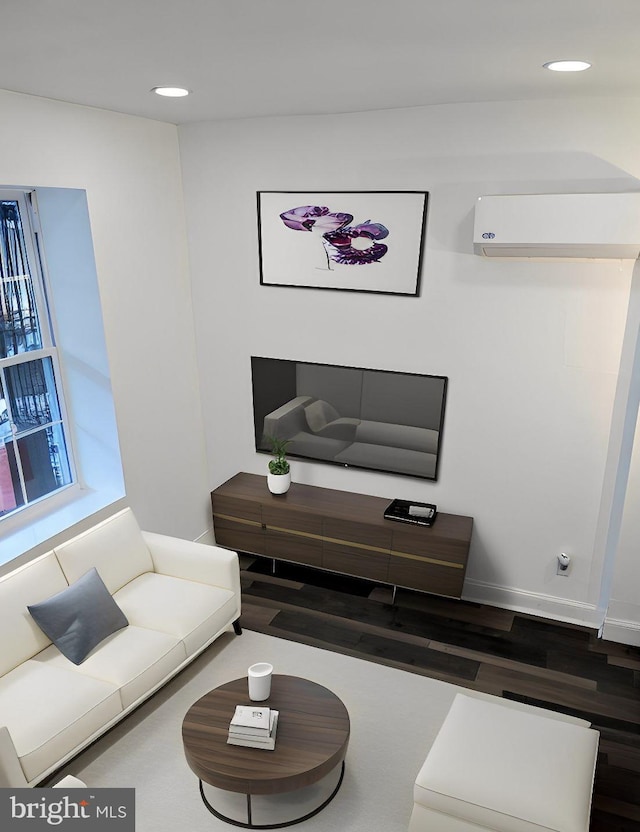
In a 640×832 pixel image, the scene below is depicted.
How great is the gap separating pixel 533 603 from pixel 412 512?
979 mm

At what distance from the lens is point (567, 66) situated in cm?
257

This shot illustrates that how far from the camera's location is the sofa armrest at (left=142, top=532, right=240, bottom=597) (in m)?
3.80

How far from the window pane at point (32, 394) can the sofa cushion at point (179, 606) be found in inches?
45.0

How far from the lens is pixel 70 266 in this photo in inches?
151

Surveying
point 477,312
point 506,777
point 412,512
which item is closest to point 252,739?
point 506,777

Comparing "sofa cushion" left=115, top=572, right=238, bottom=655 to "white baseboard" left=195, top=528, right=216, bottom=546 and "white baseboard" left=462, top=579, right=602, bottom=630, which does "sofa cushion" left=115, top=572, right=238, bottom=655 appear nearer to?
"white baseboard" left=195, top=528, right=216, bottom=546

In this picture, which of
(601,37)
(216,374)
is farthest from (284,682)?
(601,37)

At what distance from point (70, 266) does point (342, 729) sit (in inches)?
114

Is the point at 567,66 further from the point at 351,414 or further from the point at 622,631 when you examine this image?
the point at 622,631

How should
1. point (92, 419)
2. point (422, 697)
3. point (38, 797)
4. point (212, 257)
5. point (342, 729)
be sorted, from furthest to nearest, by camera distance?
point (212, 257) → point (92, 419) → point (422, 697) → point (342, 729) → point (38, 797)

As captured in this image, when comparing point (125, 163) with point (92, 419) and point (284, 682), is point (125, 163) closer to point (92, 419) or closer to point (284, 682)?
point (92, 419)

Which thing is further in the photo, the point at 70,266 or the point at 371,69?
the point at 70,266

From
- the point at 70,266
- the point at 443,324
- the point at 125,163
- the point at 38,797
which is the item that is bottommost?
the point at 38,797

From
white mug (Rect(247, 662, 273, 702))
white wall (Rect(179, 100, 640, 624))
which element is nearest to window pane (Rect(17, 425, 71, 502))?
white wall (Rect(179, 100, 640, 624))
